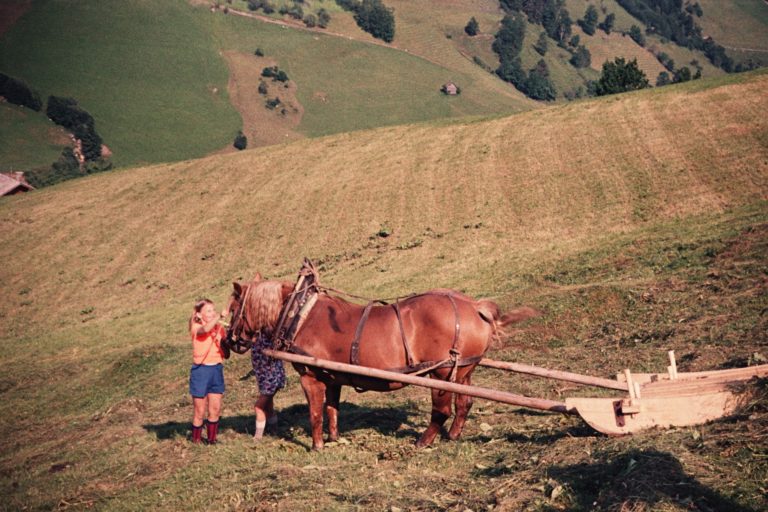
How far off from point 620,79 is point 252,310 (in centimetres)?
7963

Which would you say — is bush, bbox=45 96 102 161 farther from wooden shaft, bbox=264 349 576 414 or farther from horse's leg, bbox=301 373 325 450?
wooden shaft, bbox=264 349 576 414

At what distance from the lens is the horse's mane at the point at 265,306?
980 centimetres

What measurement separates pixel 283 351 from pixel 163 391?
808 cm

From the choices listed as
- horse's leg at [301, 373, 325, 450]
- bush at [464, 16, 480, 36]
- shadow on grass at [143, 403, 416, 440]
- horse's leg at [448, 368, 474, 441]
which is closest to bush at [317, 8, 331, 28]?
bush at [464, 16, 480, 36]

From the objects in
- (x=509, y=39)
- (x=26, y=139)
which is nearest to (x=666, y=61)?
(x=509, y=39)

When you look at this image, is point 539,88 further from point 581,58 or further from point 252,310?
point 252,310

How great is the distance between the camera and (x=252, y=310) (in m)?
9.91

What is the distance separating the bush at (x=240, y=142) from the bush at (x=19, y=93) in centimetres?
→ 3077

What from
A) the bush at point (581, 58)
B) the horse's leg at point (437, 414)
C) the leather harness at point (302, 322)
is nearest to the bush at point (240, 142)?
the leather harness at point (302, 322)

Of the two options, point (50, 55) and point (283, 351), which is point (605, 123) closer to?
point (283, 351)

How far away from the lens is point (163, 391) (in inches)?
634

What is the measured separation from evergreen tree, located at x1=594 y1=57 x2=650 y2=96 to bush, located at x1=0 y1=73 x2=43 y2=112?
85.2 metres

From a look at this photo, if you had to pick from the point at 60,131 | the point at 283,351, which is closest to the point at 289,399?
the point at 283,351

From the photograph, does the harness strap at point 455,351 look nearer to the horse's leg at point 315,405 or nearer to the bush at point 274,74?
the horse's leg at point 315,405
